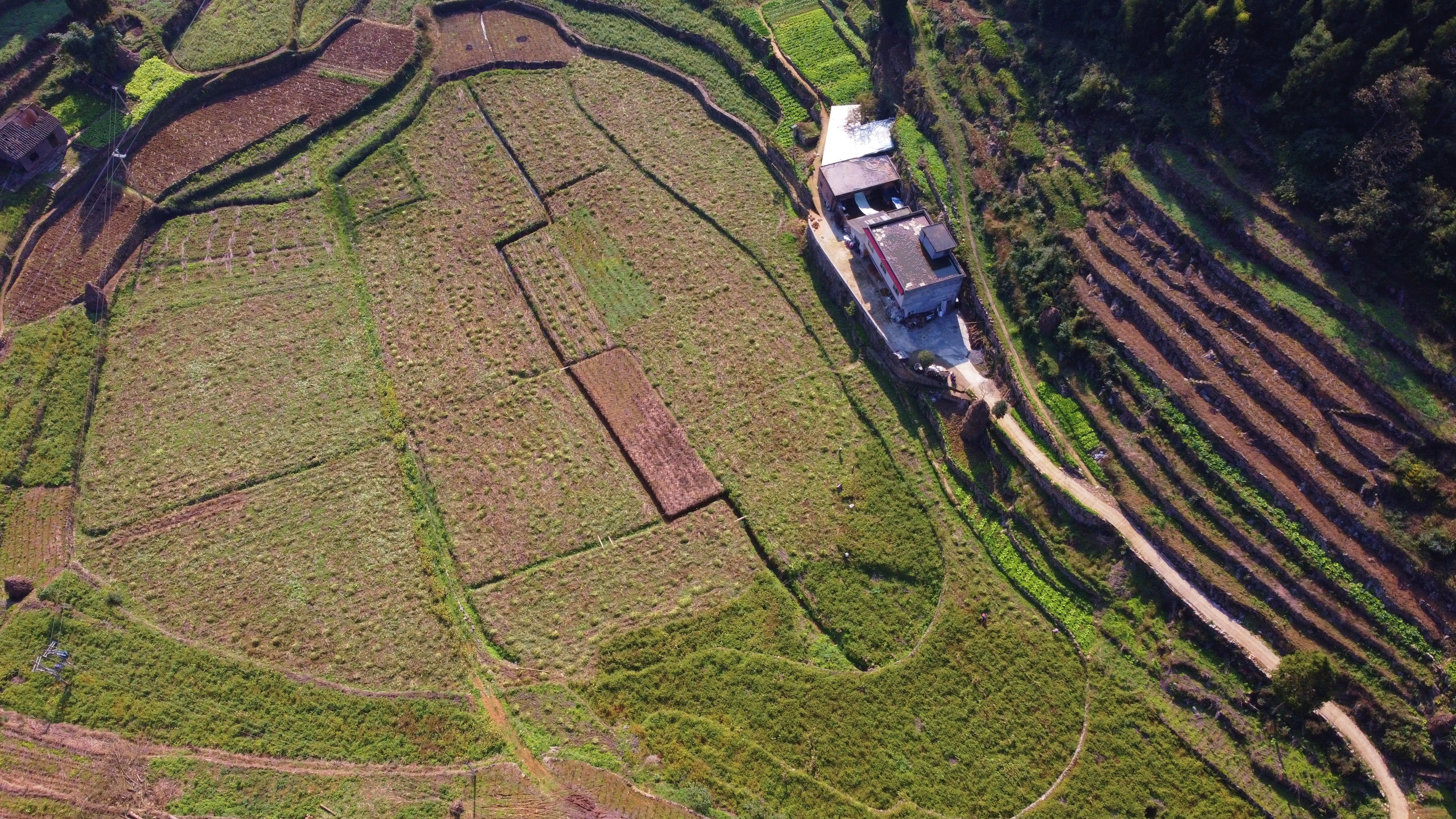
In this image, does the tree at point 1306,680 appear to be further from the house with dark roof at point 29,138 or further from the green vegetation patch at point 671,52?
the house with dark roof at point 29,138

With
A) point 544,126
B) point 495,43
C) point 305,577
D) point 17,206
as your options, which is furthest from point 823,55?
point 17,206

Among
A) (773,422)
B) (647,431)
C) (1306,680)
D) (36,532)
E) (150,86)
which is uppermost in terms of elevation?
(150,86)

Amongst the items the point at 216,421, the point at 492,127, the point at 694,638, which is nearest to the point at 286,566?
the point at 216,421

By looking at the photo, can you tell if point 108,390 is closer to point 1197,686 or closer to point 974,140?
point 974,140

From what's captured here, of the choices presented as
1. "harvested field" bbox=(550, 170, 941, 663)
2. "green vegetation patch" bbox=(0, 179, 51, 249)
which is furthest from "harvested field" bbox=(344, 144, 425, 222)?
"green vegetation patch" bbox=(0, 179, 51, 249)

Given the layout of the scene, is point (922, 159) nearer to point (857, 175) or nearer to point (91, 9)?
point (857, 175)

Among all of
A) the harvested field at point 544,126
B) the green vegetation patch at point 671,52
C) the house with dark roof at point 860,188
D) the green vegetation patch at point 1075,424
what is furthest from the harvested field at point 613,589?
the green vegetation patch at point 671,52
